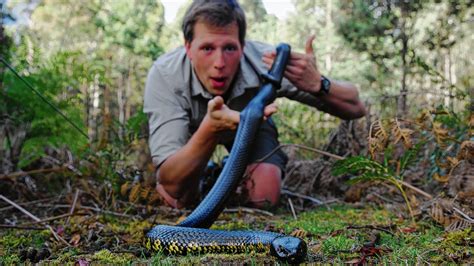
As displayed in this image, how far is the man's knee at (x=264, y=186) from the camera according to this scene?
4.06 metres

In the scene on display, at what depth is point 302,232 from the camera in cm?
241

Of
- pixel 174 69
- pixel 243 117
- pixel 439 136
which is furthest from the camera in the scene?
pixel 174 69

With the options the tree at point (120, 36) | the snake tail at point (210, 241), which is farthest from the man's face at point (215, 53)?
the tree at point (120, 36)

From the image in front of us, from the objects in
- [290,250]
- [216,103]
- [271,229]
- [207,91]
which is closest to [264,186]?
[207,91]

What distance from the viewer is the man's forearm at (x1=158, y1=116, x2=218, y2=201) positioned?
3564mm

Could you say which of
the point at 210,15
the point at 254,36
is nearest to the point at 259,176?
the point at 210,15

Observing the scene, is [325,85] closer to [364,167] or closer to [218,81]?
[218,81]

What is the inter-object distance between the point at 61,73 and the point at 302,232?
3.64 metres

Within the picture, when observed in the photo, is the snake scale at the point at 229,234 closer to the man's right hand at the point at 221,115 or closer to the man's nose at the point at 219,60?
the man's right hand at the point at 221,115

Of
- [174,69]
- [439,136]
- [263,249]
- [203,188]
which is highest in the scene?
[174,69]

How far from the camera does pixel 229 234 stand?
2018 millimetres

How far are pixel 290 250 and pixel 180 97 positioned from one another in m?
2.78

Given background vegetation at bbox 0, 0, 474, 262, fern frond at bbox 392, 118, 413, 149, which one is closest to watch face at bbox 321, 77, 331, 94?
background vegetation at bbox 0, 0, 474, 262

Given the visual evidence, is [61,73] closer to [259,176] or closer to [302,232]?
[259,176]
